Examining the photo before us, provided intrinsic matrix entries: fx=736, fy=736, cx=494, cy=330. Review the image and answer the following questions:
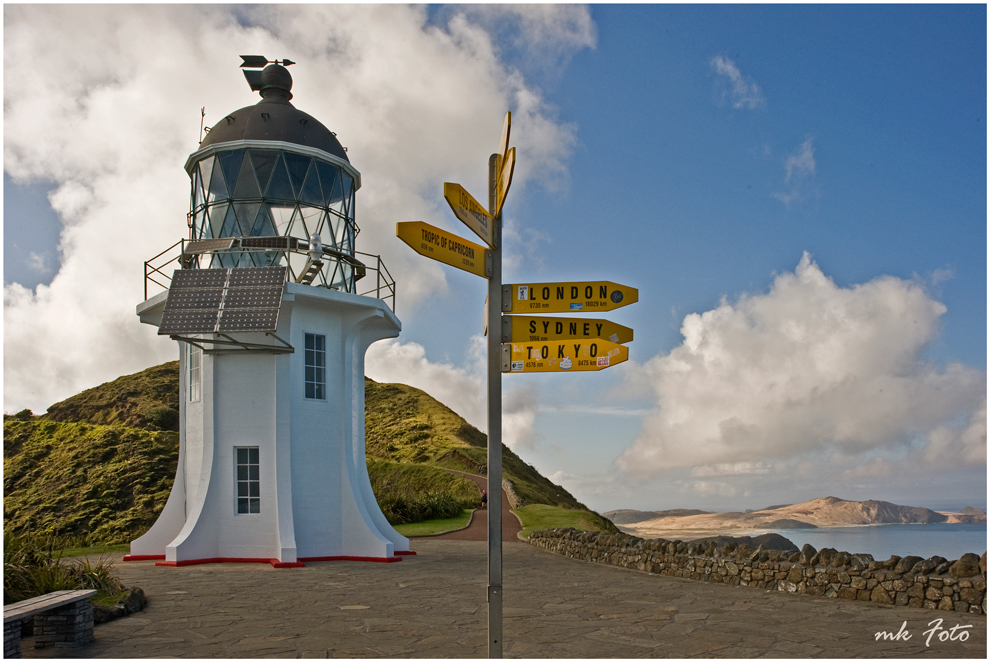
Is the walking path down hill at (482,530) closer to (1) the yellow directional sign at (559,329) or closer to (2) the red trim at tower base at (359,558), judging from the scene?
(2) the red trim at tower base at (359,558)

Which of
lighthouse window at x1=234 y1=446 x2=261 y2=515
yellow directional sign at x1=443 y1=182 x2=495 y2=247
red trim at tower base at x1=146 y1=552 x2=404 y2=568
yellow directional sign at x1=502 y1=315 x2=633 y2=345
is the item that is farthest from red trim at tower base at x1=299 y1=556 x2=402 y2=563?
yellow directional sign at x1=443 y1=182 x2=495 y2=247

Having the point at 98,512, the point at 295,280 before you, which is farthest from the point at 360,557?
the point at 98,512

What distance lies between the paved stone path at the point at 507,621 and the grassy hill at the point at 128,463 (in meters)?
12.6

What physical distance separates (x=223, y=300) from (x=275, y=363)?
5.79 feet

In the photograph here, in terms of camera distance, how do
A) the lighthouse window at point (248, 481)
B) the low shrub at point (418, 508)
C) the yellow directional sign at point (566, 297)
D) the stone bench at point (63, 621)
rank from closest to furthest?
the yellow directional sign at point (566, 297)
the stone bench at point (63, 621)
the lighthouse window at point (248, 481)
the low shrub at point (418, 508)

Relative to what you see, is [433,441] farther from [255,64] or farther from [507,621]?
[507,621]

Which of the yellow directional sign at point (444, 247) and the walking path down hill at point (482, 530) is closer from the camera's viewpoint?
the yellow directional sign at point (444, 247)

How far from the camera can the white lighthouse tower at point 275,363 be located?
13.9 meters

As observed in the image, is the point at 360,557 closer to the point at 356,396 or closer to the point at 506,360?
the point at 356,396

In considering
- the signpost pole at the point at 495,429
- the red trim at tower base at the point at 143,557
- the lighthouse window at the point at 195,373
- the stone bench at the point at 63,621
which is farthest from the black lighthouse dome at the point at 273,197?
the signpost pole at the point at 495,429

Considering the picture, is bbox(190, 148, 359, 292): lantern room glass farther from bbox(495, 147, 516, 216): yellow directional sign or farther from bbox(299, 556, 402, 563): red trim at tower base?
bbox(495, 147, 516, 216): yellow directional sign

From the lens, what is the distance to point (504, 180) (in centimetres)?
512

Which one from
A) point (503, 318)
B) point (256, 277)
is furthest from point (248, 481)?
point (503, 318)

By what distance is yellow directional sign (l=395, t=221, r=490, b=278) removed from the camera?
4.75 meters
